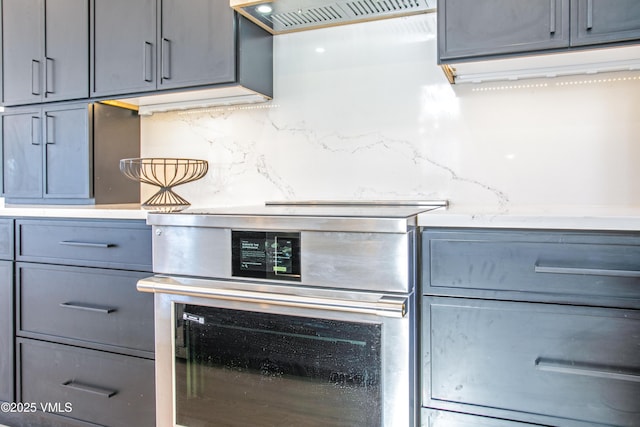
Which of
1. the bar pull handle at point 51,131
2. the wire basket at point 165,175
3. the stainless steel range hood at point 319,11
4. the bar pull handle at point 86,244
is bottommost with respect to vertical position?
the bar pull handle at point 86,244

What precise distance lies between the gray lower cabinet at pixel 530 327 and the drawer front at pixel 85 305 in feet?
3.13

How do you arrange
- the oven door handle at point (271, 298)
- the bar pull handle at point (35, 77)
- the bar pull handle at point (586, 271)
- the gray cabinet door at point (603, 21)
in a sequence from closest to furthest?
the bar pull handle at point (586, 271)
the oven door handle at point (271, 298)
the gray cabinet door at point (603, 21)
the bar pull handle at point (35, 77)

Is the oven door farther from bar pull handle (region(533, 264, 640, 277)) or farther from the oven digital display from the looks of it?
bar pull handle (region(533, 264, 640, 277))

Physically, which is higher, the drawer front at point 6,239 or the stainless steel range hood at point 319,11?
the stainless steel range hood at point 319,11

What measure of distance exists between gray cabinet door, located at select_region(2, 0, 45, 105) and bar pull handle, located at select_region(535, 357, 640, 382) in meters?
2.25

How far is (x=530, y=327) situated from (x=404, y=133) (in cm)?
91

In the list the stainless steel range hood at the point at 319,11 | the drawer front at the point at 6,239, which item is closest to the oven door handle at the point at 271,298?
the drawer front at the point at 6,239

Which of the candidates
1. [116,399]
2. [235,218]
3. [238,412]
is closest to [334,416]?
[238,412]

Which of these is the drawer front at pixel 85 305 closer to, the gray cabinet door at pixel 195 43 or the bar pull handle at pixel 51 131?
the bar pull handle at pixel 51 131

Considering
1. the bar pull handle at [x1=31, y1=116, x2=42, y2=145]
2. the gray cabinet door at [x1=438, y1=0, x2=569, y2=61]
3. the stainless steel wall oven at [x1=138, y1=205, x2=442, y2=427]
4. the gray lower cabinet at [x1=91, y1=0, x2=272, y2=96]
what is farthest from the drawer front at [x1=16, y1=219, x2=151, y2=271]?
the gray cabinet door at [x1=438, y1=0, x2=569, y2=61]

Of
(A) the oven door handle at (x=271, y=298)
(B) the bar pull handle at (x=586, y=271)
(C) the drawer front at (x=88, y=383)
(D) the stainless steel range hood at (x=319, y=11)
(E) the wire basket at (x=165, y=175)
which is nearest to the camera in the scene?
(B) the bar pull handle at (x=586, y=271)

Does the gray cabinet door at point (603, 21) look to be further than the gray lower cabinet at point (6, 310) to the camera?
No

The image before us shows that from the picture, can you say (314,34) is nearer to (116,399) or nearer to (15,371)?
(116,399)

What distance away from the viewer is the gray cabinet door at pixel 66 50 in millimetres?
1924
